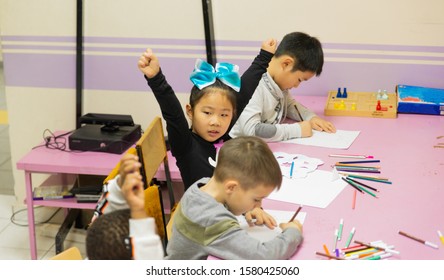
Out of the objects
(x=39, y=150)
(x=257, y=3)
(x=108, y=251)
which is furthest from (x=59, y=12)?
(x=108, y=251)

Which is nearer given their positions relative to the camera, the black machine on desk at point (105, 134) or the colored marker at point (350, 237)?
the colored marker at point (350, 237)

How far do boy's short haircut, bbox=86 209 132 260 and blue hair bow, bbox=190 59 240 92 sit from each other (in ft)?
3.42

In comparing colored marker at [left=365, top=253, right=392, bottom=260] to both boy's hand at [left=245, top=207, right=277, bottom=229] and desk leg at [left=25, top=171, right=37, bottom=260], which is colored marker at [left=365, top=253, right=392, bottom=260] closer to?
boy's hand at [left=245, top=207, right=277, bottom=229]

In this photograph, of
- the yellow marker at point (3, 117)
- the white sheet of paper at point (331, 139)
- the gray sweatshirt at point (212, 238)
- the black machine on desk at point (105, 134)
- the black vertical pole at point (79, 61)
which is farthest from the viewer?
the yellow marker at point (3, 117)

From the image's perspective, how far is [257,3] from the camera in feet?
10.5

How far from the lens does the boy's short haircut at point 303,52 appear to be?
2666mm

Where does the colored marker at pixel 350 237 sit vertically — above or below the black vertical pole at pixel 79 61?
below

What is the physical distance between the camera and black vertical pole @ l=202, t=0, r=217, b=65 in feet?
10.4

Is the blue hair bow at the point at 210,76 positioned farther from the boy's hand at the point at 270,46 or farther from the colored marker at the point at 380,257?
the colored marker at the point at 380,257

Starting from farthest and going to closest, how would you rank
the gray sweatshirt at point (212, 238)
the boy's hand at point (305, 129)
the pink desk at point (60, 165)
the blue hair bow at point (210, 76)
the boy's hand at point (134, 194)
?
1. the pink desk at point (60, 165)
2. the boy's hand at point (305, 129)
3. the blue hair bow at point (210, 76)
4. the gray sweatshirt at point (212, 238)
5. the boy's hand at point (134, 194)

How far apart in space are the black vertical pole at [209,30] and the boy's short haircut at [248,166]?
5.68 ft

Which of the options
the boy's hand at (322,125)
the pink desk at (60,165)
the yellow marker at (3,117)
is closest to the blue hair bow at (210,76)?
the boy's hand at (322,125)

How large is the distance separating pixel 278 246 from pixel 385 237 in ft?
1.12

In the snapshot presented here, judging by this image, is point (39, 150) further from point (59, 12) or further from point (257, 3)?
point (257, 3)
